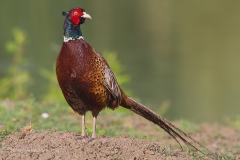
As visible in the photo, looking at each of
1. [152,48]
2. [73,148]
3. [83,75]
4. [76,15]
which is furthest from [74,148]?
[152,48]

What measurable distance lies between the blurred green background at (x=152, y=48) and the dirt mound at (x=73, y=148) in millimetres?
5876

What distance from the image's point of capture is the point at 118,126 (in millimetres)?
8570

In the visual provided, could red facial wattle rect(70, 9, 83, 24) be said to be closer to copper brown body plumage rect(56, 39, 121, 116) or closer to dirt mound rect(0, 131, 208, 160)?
copper brown body plumage rect(56, 39, 121, 116)

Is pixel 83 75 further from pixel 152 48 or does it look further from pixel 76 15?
pixel 152 48

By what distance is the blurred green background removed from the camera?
15.8 m

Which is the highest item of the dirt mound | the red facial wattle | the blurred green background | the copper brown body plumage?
the blurred green background

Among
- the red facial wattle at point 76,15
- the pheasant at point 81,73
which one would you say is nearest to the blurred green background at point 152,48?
the pheasant at point 81,73

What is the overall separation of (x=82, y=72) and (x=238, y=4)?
87.2ft

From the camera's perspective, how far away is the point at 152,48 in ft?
74.2

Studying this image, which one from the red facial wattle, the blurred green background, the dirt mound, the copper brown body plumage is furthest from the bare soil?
the blurred green background

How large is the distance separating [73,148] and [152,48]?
687 inches

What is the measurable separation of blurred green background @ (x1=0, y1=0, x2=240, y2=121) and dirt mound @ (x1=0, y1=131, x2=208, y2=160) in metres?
5.88

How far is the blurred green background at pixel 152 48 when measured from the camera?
622 inches

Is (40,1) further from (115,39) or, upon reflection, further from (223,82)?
(223,82)
